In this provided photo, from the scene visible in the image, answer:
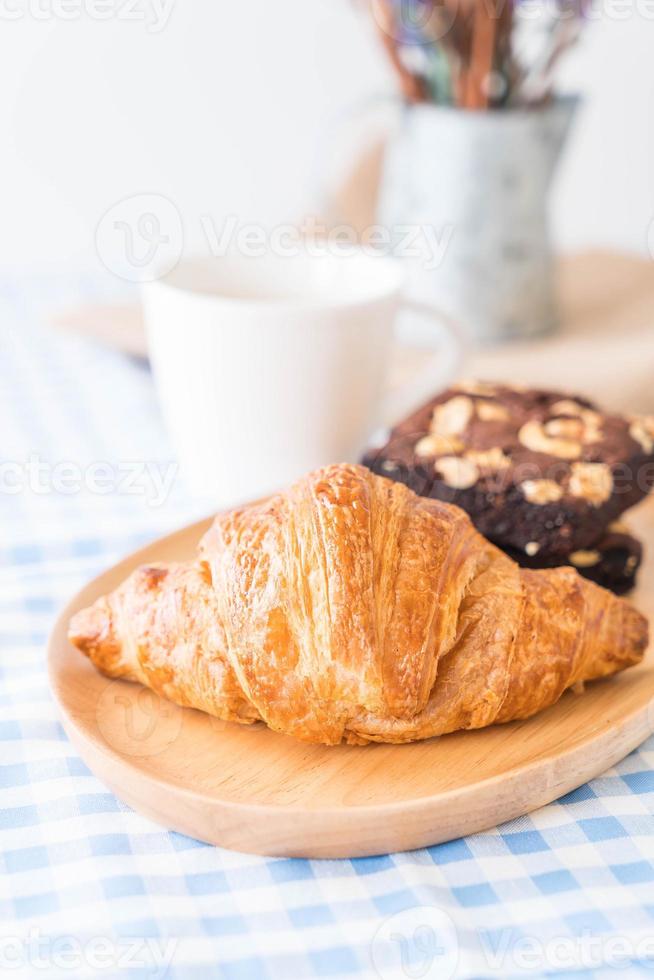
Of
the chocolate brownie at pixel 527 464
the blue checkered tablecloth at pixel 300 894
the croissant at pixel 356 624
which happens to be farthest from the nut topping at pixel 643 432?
→ the blue checkered tablecloth at pixel 300 894

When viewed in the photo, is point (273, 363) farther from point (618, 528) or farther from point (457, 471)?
point (618, 528)

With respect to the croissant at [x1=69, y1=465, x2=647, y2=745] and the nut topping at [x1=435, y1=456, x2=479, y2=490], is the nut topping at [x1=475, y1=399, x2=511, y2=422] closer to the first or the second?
the nut topping at [x1=435, y1=456, x2=479, y2=490]

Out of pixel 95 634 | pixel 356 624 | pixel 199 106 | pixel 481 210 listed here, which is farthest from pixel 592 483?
pixel 199 106

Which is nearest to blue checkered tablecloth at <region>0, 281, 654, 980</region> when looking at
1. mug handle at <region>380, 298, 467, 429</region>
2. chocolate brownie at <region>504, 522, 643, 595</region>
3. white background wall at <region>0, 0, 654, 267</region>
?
chocolate brownie at <region>504, 522, 643, 595</region>

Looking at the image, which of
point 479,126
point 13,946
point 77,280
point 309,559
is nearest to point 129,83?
point 77,280

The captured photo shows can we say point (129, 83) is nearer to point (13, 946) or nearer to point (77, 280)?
point (77, 280)

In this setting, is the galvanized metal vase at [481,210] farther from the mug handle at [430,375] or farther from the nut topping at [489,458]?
the nut topping at [489,458]
